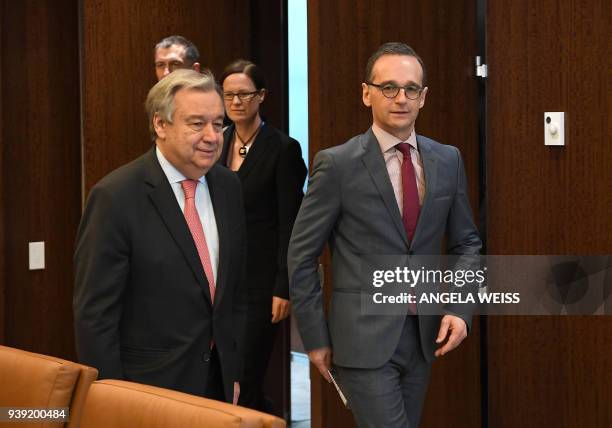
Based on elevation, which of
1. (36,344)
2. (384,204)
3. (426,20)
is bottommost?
(36,344)

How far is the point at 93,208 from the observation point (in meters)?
2.99

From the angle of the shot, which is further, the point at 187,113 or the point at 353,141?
the point at 353,141

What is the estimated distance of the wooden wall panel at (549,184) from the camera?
4.35 metres

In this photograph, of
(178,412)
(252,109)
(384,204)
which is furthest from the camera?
(252,109)

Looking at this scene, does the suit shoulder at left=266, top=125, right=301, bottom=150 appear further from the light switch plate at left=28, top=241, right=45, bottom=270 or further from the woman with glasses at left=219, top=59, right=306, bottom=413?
the light switch plate at left=28, top=241, right=45, bottom=270

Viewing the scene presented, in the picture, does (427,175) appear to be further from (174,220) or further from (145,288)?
(145,288)

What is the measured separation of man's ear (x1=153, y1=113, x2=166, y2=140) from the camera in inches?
122

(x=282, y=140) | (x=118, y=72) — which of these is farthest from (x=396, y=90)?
(x=118, y=72)

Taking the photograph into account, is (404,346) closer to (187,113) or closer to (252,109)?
(187,113)

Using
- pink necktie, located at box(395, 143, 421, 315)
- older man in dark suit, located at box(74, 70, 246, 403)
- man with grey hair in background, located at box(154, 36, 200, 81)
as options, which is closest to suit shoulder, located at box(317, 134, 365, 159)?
pink necktie, located at box(395, 143, 421, 315)

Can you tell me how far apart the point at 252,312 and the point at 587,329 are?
4.42 ft

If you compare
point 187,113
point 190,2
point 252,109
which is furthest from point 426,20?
point 187,113

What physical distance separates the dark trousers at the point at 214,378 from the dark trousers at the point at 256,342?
129cm

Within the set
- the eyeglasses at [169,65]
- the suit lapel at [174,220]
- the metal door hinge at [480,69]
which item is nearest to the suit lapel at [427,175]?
the suit lapel at [174,220]
